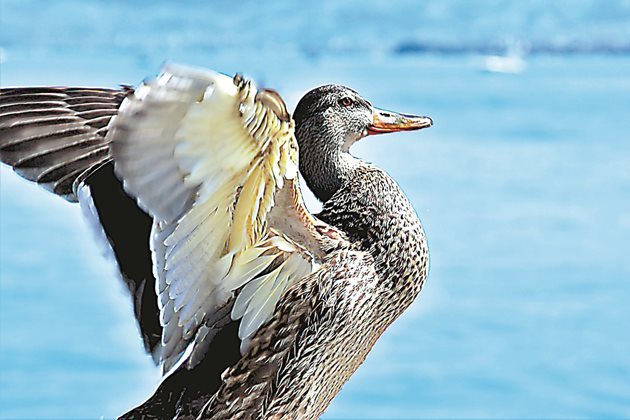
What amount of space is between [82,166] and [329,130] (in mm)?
426

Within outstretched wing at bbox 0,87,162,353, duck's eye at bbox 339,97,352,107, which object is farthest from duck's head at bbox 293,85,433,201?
outstretched wing at bbox 0,87,162,353

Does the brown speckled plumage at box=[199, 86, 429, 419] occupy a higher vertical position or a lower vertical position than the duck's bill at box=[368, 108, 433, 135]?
lower

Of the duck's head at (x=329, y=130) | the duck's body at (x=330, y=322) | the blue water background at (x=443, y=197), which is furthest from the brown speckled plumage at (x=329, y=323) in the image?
the blue water background at (x=443, y=197)

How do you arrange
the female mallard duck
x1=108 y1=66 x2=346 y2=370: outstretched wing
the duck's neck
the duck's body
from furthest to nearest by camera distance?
the duck's neck < the duck's body < the female mallard duck < x1=108 y1=66 x2=346 y2=370: outstretched wing

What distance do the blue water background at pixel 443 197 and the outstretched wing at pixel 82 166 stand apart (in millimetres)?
60

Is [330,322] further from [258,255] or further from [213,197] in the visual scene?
[213,197]

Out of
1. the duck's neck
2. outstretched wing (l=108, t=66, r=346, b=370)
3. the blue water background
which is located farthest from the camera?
the blue water background

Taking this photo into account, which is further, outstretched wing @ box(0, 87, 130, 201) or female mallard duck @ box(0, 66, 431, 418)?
outstretched wing @ box(0, 87, 130, 201)

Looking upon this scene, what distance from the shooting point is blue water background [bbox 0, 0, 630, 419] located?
3.62m

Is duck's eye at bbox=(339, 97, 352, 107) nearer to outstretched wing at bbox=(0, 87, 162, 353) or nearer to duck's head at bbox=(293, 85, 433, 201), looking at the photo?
duck's head at bbox=(293, 85, 433, 201)

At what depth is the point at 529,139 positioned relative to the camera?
5684 mm

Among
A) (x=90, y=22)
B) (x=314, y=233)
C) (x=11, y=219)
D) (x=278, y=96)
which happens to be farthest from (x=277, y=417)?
(x=90, y=22)

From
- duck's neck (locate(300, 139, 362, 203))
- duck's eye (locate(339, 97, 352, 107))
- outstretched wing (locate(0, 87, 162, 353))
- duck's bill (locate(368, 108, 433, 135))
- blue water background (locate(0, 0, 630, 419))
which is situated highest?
blue water background (locate(0, 0, 630, 419))

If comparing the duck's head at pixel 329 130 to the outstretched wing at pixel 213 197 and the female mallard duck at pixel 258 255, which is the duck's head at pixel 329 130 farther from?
the outstretched wing at pixel 213 197
